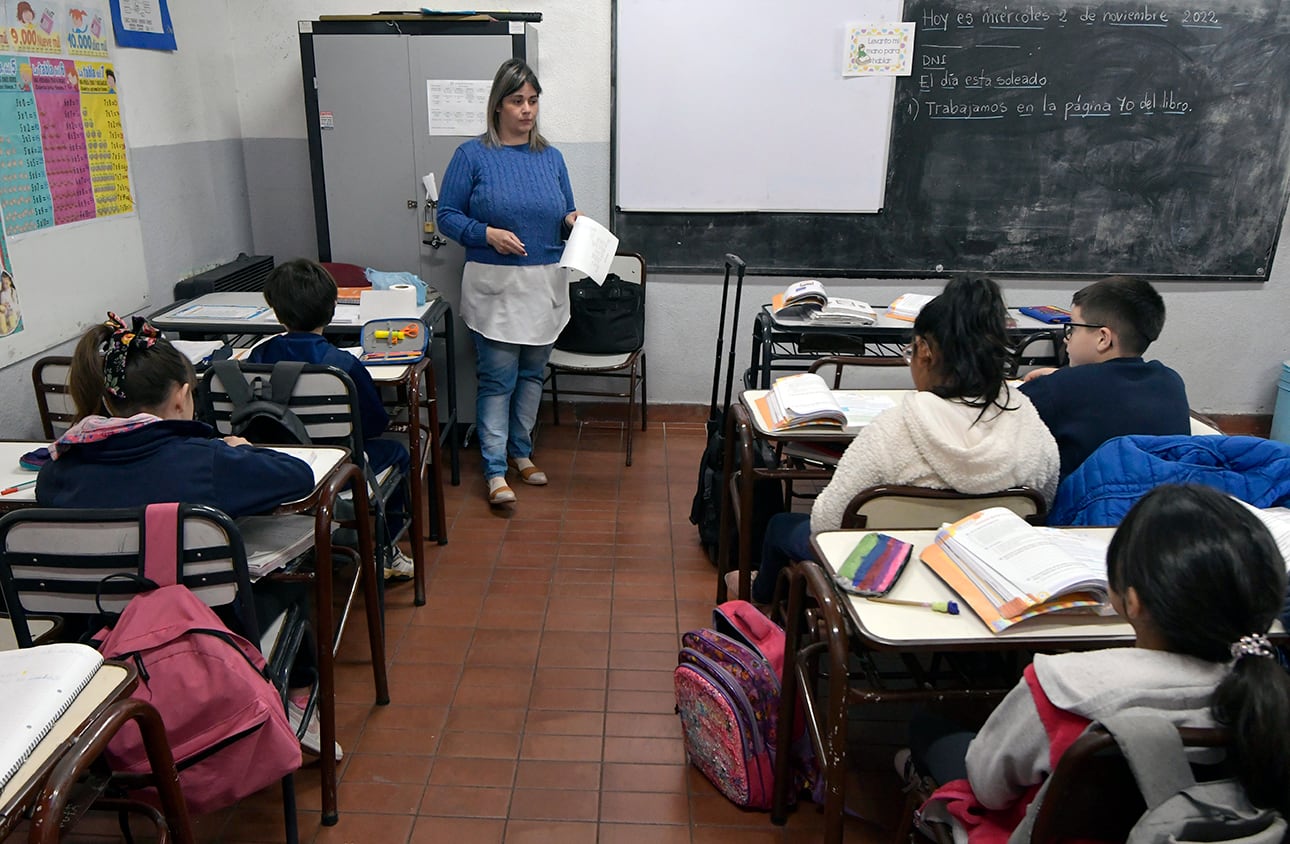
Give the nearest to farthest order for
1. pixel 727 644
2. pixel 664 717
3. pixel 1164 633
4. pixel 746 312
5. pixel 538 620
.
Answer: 1. pixel 1164 633
2. pixel 727 644
3. pixel 664 717
4. pixel 538 620
5. pixel 746 312

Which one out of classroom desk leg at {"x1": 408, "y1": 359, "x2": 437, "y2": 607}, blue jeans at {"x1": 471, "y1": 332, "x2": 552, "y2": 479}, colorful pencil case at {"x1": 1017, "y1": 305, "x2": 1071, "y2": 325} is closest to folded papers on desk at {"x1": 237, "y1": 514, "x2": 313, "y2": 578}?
classroom desk leg at {"x1": 408, "y1": 359, "x2": 437, "y2": 607}

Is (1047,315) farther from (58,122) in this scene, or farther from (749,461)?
(58,122)

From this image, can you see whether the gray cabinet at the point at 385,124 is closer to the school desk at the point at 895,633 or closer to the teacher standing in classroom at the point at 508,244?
the teacher standing in classroom at the point at 508,244

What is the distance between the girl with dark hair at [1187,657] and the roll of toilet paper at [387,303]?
8.45ft

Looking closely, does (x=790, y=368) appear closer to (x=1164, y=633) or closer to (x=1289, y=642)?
(x=1289, y=642)

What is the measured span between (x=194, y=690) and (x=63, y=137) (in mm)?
2208

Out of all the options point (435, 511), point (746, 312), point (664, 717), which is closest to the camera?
point (664, 717)

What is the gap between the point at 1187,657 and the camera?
109 cm

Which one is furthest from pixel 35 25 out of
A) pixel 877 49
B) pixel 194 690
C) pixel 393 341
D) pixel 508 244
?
pixel 877 49

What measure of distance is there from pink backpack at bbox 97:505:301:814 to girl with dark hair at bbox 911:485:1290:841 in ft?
3.78

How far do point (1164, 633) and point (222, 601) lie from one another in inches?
57.7

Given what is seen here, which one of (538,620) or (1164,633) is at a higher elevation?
(1164,633)

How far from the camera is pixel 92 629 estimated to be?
1621 millimetres

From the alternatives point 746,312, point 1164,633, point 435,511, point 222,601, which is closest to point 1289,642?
point 1164,633
